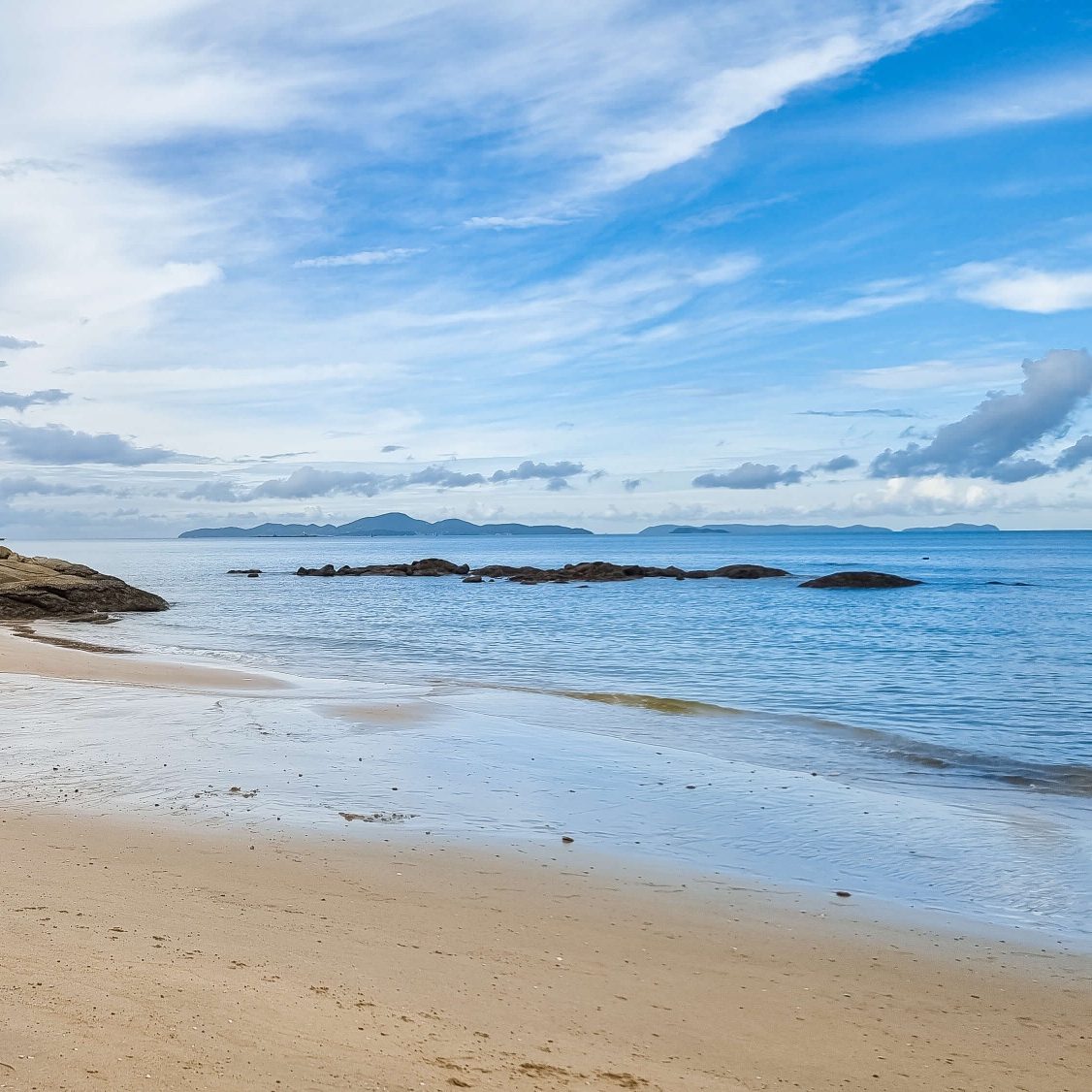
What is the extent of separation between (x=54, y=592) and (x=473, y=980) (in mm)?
37503

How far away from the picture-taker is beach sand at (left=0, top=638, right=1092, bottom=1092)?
181 inches

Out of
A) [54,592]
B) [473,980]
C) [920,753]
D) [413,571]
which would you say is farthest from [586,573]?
[473,980]

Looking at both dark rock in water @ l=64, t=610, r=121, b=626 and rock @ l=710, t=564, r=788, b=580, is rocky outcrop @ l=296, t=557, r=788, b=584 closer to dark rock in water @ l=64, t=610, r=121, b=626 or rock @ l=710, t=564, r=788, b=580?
rock @ l=710, t=564, r=788, b=580

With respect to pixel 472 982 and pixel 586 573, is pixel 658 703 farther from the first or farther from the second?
pixel 586 573

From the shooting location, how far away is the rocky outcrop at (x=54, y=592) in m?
36.7

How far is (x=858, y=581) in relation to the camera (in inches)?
2628

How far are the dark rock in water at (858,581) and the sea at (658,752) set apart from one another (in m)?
32.5

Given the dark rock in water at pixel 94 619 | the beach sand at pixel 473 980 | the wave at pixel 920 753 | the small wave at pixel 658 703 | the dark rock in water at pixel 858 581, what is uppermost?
the dark rock in water at pixel 858 581

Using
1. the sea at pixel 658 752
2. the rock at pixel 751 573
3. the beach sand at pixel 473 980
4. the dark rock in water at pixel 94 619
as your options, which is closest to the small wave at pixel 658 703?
the sea at pixel 658 752

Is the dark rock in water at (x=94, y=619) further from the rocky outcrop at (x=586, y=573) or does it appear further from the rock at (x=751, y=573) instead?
the rock at (x=751, y=573)

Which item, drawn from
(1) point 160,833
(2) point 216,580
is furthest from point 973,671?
(2) point 216,580

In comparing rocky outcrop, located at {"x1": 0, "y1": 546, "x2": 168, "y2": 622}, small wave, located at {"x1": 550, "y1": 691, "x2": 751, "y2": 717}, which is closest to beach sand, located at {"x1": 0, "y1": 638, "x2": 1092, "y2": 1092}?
small wave, located at {"x1": 550, "y1": 691, "x2": 751, "y2": 717}

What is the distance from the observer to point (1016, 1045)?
5527mm

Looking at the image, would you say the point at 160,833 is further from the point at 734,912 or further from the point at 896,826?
the point at 896,826
